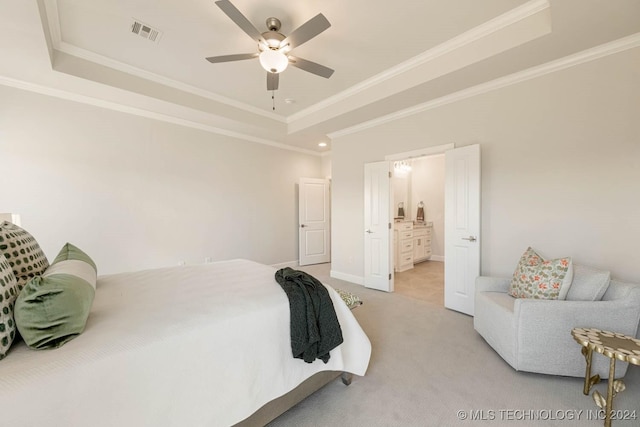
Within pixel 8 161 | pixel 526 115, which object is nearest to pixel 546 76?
pixel 526 115

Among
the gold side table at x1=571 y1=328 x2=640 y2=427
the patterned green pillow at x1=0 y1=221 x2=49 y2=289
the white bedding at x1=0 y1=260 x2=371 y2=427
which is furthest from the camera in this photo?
the gold side table at x1=571 y1=328 x2=640 y2=427

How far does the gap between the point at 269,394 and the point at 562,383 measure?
2.17 metres

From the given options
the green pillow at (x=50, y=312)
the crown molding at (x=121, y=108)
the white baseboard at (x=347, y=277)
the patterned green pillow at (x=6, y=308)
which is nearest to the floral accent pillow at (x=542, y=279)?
the white baseboard at (x=347, y=277)

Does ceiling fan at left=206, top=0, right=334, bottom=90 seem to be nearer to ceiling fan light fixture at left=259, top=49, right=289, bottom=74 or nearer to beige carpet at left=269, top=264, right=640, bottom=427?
Result: ceiling fan light fixture at left=259, top=49, right=289, bottom=74

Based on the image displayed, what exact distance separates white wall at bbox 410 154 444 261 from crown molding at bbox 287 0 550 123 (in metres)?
3.58

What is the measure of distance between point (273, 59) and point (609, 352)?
9.76ft

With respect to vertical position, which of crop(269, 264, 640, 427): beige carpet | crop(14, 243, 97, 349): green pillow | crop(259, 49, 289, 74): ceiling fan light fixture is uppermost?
crop(259, 49, 289, 74): ceiling fan light fixture

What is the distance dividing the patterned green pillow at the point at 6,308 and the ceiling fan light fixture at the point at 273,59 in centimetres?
203

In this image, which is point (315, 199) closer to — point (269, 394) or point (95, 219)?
point (95, 219)

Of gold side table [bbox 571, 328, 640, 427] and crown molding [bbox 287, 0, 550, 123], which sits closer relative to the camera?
gold side table [bbox 571, 328, 640, 427]

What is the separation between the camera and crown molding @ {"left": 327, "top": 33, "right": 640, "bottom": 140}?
226cm

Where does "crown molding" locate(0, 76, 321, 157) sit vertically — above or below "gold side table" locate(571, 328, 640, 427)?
above

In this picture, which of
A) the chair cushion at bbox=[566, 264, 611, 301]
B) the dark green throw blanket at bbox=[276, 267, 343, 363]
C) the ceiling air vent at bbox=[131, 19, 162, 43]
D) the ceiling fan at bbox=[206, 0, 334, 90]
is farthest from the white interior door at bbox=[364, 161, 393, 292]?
the ceiling air vent at bbox=[131, 19, 162, 43]

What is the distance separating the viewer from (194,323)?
49.6 inches
